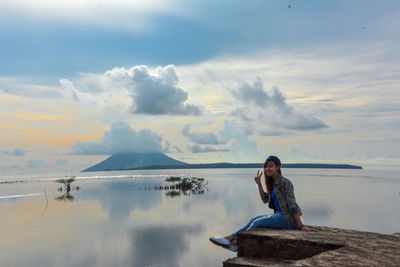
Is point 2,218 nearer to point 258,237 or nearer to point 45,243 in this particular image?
point 45,243

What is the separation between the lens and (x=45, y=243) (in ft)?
87.7

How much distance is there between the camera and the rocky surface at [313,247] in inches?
237

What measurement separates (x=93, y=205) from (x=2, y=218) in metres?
14.4

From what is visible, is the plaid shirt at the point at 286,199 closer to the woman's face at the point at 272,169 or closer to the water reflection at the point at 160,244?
the woman's face at the point at 272,169

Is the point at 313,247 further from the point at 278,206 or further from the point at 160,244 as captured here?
the point at 160,244

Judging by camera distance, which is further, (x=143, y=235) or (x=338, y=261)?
(x=143, y=235)

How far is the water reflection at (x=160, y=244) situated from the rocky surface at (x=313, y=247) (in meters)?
14.0

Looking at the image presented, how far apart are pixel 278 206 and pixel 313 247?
5.44 ft

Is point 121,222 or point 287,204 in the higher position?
point 287,204

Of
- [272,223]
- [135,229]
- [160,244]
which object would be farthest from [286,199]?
[135,229]

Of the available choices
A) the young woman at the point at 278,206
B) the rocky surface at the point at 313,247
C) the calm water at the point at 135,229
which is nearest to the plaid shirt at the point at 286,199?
the young woman at the point at 278,206

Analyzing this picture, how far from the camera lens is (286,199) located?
848 centimetres

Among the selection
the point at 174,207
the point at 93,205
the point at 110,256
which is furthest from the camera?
→ the point at 93,205

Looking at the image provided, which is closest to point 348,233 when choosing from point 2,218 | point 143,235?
point 143,235
